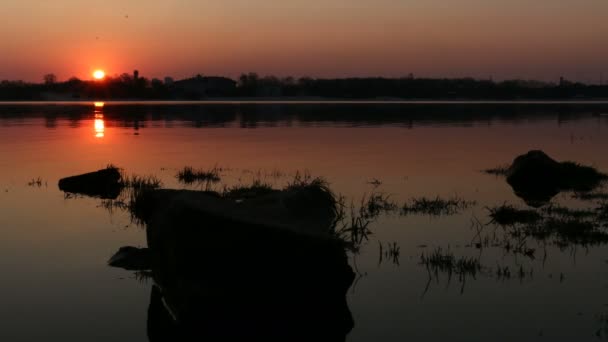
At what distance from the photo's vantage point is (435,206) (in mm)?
20984

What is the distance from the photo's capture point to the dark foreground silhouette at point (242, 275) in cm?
1116

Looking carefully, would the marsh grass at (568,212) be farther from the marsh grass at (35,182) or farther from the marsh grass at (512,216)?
the marsh grass at (35,182)

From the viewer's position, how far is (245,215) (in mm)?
12164

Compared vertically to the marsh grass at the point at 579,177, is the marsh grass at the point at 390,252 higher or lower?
lower

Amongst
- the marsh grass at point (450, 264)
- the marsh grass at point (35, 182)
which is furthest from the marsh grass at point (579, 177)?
the marsh grass at point (35, 182)

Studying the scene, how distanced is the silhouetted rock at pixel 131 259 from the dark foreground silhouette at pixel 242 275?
193 cm

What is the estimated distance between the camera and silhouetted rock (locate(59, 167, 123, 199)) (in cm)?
2455

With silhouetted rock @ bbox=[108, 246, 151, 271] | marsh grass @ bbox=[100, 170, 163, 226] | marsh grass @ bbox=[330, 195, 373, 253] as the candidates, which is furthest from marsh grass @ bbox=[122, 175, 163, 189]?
silhouetted rock @ bbox=[108, 246, 151, 271]

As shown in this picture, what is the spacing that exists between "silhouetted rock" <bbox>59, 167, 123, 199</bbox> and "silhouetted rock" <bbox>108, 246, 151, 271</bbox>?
9.81 m

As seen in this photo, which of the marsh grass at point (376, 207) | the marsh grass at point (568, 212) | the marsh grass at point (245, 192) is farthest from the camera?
the marsh grass at point (245, 192)

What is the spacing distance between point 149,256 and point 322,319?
5150 millimetres

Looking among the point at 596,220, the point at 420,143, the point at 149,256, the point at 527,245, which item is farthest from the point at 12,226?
the point at 420,143

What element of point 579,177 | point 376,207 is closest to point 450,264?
point 376,207

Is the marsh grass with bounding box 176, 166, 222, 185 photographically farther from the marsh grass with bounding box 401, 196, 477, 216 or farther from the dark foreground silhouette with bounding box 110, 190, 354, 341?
the dark foreground silhouette with bounding box 110, 190, 354, 341
